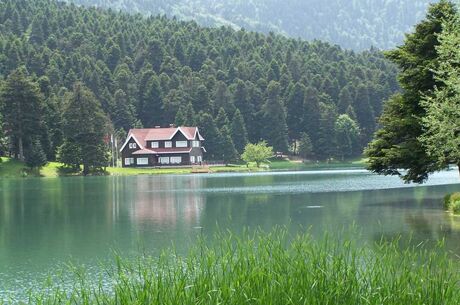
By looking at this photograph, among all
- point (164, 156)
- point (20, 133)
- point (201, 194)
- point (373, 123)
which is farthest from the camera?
point (373, 123)

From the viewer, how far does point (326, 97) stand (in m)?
187

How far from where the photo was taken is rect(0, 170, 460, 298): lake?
28977mm

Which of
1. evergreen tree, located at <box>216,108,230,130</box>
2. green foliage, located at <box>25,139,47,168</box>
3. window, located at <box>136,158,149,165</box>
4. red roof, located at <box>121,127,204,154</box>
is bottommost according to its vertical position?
window, located at <box>136,158,149,165</box>

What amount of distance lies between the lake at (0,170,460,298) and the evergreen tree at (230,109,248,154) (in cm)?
9628

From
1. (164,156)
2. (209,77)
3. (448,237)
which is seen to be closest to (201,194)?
(448,237)

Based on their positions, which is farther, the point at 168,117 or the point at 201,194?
the point at 168,117

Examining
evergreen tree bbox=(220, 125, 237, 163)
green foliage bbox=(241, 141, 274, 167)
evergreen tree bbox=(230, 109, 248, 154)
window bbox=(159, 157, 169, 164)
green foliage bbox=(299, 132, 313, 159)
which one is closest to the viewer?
green foliage bbox=(241, 141, 274, 167)

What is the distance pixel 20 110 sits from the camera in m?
121

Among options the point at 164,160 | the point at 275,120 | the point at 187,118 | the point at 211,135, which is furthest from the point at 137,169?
the point at 275,120

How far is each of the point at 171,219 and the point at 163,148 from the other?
112m

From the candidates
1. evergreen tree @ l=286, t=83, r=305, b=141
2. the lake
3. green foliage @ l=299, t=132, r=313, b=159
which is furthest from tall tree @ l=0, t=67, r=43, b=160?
evergreen tree @ l=286, t=83, r=305, b=141

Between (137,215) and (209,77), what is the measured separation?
143839 mm

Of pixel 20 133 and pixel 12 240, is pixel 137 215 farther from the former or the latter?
pixel 20 133

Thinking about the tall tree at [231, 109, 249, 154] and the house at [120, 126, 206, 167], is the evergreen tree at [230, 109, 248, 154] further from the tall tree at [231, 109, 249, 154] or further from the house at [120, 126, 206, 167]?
the house at [120, 126, 206, 167]
